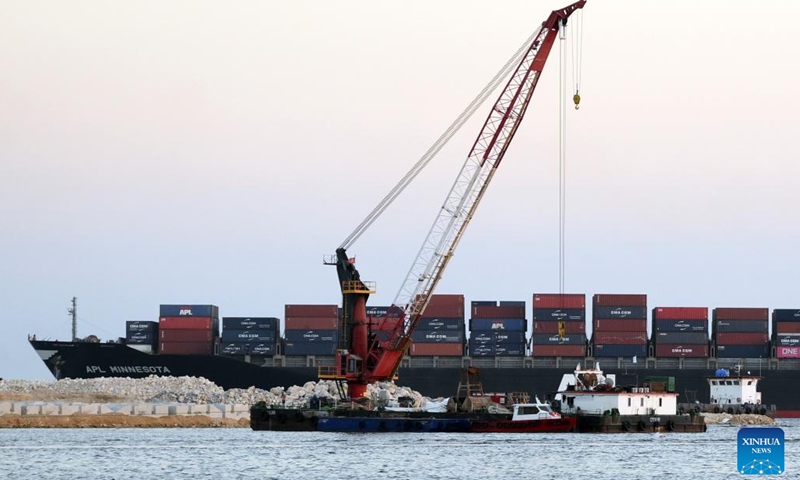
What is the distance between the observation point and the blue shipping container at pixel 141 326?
128 m

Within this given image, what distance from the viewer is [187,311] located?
127 m

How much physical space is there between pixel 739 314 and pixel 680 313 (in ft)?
16.4

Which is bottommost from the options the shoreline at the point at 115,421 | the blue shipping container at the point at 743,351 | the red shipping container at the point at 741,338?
the shoreline at the point at 115,421

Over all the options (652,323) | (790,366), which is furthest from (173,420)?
(790,366)

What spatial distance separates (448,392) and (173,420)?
116 feet

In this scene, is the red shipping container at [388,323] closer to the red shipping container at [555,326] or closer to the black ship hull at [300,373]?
the red shipping container at [555,326]

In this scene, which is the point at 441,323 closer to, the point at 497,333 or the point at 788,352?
the point at 497,333

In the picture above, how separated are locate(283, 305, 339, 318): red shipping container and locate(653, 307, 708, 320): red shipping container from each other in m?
27.9

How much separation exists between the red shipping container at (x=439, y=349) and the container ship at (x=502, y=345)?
0.28ft

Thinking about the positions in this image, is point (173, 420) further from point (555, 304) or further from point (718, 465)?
point (718, 465)

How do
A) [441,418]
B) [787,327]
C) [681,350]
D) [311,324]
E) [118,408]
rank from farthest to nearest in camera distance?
[787,327]
[681,350]
[311,324]
[118,408]
[441,418]

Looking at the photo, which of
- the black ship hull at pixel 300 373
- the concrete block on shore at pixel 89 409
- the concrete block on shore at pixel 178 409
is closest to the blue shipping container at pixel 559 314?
the black ship hull at pixel 300 373

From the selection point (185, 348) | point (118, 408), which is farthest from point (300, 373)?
point (118, 408)

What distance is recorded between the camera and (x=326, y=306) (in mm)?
122062
